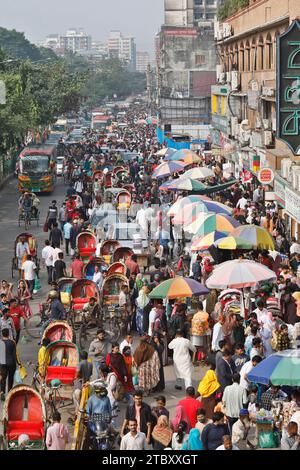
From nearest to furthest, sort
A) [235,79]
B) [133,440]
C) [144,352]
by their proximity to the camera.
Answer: [133,440]
[144,352]
[235,79]

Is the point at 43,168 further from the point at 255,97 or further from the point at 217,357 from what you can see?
the point at 217,357

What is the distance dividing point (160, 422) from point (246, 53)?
3611cm

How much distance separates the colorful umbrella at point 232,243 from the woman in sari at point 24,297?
3.94 m

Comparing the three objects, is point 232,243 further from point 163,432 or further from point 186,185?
point 186,185

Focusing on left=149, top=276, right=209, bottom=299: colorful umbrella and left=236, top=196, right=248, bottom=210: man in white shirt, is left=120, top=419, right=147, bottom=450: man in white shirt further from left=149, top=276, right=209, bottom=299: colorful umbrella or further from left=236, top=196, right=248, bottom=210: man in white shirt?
left=236, top=196, right=248, bottom=210: man in white shirt

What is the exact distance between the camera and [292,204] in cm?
2859

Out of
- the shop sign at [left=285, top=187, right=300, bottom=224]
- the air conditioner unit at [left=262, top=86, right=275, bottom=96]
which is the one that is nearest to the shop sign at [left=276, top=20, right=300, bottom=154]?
the shop sign at [left=285, top=187, right=300, bottom=224]

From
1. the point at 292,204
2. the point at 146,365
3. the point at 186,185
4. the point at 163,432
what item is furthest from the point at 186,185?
the point at 163,432

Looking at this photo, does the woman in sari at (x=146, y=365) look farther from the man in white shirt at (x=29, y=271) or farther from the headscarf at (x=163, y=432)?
the man in white shirt at (x=29, y=271)

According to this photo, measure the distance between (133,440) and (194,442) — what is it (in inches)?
26.8

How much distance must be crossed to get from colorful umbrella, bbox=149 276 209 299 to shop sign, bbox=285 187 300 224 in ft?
28.4

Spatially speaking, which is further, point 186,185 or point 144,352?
point 186,185

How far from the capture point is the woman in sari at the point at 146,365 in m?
16.7

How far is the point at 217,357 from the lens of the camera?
617 inches
